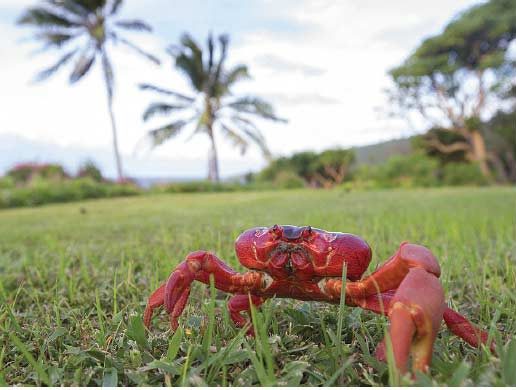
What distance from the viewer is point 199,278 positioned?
Answer: 100cm

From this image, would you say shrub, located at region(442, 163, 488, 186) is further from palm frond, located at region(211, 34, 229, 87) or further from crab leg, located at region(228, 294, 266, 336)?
crab leg, located at region(228, 294, 266, 336)

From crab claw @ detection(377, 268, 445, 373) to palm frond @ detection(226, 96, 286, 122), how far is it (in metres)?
23.7

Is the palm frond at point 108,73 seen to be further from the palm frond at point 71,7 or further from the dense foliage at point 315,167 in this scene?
the dense foliage at point 315,167

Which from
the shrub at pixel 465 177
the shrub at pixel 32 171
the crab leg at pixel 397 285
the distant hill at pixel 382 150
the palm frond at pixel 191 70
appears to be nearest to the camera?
the crab leg at pixel 397 285

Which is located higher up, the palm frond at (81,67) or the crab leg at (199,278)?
the palm frond at (81,67)

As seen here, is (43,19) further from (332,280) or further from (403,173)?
(332,280)

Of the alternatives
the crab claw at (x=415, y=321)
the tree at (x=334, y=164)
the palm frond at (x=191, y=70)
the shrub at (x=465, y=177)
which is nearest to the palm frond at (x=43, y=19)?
the palm frond at (x=191, y=70)

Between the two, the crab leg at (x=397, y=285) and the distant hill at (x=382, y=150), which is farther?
the distant hill at (x=382, y=150)

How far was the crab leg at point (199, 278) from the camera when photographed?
0.98 metres

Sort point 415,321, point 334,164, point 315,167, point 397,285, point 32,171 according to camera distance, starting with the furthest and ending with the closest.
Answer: point 315,167
point 334,164
point 32,171
point 397,285
point 415,321

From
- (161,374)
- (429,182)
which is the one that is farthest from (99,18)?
(161,374)

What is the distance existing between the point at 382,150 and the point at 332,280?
3191cm

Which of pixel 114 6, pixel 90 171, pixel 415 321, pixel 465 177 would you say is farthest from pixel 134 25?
pixel 415 321

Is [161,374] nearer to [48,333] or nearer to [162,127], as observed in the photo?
[48,333]
